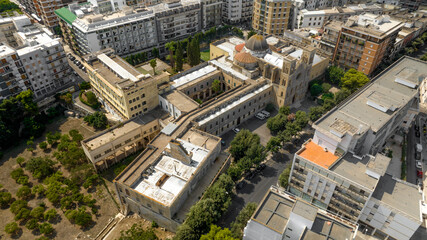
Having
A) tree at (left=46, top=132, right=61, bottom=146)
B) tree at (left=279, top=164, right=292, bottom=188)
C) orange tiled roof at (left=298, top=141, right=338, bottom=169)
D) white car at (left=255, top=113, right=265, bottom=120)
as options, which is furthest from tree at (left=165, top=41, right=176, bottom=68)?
orange tiled roof at (left=298, top=141, right=338, bottom=169)

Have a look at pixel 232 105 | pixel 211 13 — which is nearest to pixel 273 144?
pixel 232 105

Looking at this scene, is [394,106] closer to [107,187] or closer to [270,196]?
[270,196]

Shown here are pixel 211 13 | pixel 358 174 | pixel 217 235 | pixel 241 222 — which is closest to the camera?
pixel 217 235

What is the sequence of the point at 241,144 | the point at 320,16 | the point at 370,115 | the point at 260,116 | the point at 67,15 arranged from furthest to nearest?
the point at 320,16 < the point at 67,15 < the point at 260,116 < the point at 241,144 < the point at 370,115

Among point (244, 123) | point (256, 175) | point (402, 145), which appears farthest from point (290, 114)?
point (402, 145)

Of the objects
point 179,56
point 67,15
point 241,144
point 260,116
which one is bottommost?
point 260,116

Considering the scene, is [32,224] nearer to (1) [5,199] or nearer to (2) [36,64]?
(1) [5,199]

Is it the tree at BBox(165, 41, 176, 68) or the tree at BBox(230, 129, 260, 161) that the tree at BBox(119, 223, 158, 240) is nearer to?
the tree at BBox(230, 129, 260, 161)
